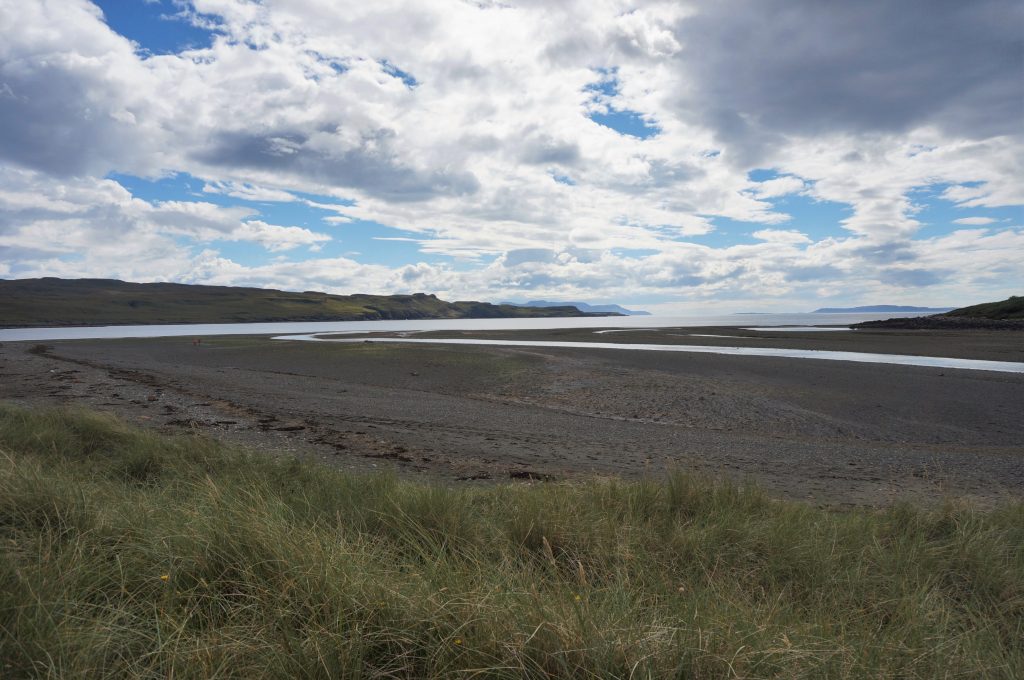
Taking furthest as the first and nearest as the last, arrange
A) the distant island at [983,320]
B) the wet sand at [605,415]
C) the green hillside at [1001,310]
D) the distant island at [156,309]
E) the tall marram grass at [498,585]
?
1. the distant island at [156,309]
2. the green hillside at [1001,310]
3. the distant island at [983,320]
4. the wet sand at [605,415]
5. the tall marram grass at [498,585]

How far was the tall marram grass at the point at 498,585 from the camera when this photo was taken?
2.70 metres

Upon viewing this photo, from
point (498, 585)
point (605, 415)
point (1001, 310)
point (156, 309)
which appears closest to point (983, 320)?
point (1001, 310)

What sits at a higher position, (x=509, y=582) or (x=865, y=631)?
(x=509, y=582)

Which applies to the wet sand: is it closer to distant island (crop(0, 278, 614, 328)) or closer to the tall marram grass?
the tall marram grass

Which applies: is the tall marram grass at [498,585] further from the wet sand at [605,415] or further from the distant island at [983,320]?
the distant island at [983,320]

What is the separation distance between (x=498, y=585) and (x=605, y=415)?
1384 cm

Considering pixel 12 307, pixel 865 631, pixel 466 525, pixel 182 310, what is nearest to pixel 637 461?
pixel 466 525

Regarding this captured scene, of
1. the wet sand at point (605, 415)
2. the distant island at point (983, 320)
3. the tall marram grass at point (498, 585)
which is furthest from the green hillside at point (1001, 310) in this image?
the tall marram grass at point (498, 585)

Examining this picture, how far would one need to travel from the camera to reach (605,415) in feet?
55.1

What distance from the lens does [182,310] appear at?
160 meters

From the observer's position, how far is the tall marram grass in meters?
2.70

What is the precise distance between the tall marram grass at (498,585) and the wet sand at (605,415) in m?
1.66

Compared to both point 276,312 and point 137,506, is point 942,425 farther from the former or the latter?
point 276,312

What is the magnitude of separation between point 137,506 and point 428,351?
31.1 metres
